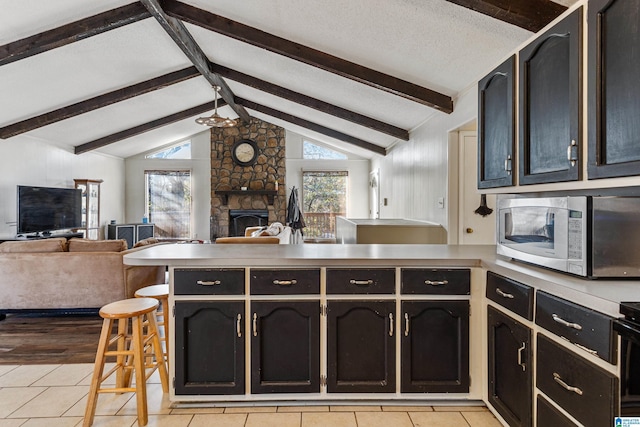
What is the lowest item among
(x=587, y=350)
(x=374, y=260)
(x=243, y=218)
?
(x=587, y=350)

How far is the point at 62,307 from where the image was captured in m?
3.88

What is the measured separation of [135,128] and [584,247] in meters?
8.23

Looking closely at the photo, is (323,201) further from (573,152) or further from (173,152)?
(573,152)

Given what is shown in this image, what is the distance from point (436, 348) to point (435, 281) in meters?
0.39

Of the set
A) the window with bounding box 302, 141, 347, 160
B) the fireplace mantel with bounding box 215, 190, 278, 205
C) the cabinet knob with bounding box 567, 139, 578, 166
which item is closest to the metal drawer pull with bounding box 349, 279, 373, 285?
the cabinet knob with bounding box 567, 139, 578, 166

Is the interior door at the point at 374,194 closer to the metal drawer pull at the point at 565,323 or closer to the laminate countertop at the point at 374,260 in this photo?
the laminate countertop at the point at 374,260

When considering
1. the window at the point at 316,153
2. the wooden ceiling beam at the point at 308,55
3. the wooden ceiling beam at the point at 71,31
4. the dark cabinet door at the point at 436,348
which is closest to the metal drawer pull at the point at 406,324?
the dark cabinet door at the point at 436,348

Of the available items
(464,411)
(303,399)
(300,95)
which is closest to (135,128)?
(300,95)

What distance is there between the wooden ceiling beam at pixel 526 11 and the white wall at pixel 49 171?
6.95 meters

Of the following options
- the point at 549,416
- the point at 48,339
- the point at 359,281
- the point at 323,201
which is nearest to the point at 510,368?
the point at 549,416

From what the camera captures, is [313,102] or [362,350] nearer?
[362,350]

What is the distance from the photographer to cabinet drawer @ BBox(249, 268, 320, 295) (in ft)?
6.88

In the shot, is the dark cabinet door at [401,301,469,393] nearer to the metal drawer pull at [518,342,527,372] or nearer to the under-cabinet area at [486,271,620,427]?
the under-cabinet area at [486,271,620,427]

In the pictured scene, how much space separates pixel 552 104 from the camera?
5.56ft
